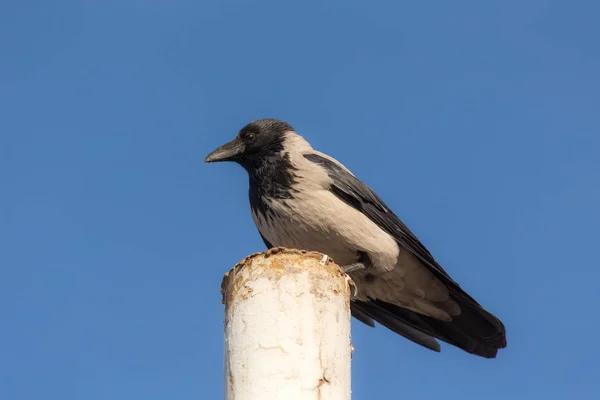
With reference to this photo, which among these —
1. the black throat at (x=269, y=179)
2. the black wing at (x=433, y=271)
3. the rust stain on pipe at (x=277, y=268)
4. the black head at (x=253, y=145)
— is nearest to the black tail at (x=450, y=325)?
the black wing at (x=433, y=271)

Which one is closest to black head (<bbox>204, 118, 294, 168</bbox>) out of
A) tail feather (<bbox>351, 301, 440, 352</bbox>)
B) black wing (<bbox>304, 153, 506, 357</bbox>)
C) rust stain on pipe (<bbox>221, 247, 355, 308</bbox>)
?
black wing (<bbox>304, 153, 506, 357</bbox>)

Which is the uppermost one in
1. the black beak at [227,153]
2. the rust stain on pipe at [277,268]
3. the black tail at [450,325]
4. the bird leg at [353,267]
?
the black beak at [227,153]

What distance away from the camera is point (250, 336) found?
4.39 metres

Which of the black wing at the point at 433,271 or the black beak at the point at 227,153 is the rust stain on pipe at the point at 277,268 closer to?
the black wing at the point at 433,271

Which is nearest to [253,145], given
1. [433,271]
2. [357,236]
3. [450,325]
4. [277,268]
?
[357,236]

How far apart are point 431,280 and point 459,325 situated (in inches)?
19.8

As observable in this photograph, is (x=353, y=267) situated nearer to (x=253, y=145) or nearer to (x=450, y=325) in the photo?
(x=450, y=325)

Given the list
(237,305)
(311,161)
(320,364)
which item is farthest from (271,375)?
(311,161)

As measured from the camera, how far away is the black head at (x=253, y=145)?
852 cm

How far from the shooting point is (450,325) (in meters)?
8.46

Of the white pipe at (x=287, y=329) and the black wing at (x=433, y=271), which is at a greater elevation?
the black wing at (x=433, y=271)

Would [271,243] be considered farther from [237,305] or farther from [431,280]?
[237,305]

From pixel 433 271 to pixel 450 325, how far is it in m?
0.57

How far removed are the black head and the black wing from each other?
1.50ft
